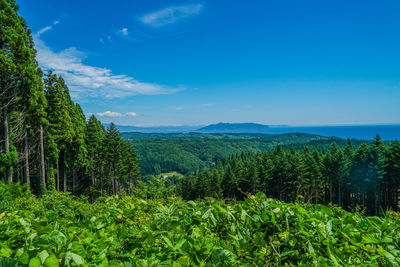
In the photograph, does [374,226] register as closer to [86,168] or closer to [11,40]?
[11,40]

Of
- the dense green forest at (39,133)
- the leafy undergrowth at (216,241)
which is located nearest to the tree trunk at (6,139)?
the dense green forest at (39,133)

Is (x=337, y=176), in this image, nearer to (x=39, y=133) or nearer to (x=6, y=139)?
(x=39, y=133)

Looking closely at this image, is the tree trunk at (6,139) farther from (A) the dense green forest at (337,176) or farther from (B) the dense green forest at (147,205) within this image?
(A) the dense green forest at (337,176)

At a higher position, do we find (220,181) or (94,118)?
(94,118)

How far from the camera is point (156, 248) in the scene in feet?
4.24

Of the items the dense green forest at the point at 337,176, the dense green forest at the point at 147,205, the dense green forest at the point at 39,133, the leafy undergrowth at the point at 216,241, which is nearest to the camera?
the leafy undergrowth at the point at 216,241

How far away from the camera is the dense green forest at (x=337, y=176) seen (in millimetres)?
26891

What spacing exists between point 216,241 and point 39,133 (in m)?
23.0

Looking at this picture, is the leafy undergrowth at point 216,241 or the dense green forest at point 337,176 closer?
the leafy undergrowth at point 216,241

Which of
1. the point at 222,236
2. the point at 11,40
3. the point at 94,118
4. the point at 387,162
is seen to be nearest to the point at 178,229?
the point at 222,236

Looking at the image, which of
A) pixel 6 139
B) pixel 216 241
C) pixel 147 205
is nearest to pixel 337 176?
pixel 147 205

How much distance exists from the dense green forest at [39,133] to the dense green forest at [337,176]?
1666 cm

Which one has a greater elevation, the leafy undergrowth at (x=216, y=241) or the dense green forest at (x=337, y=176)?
the leafy undergrowth at (x=216, y=241)

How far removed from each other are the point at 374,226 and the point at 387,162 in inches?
1356
